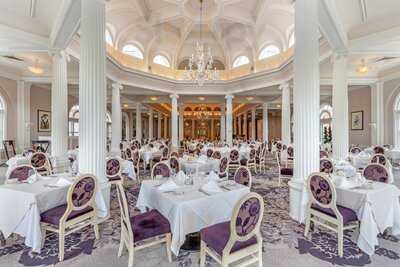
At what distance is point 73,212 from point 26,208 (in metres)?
0.61

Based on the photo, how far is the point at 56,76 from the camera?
702 centimetres

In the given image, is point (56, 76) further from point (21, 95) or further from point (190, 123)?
point (190, 123)

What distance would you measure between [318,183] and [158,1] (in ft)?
34.8

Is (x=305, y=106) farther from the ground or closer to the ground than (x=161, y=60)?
closer to the ground

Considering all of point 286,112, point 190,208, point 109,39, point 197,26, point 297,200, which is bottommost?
point 297,200

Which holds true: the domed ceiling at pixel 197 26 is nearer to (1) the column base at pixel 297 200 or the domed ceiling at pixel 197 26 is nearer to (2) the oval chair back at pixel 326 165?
(2) the oval chair back at pixel 326 165

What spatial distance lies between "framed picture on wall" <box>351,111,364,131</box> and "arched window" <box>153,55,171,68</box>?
12.0 m

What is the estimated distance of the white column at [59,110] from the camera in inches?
271

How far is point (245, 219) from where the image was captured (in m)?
2.31

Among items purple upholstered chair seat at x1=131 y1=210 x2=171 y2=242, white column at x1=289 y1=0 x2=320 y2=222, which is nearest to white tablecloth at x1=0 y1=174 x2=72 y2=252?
purple upholstered chair seat at x1=131 y1=210 x2=171 y2=242

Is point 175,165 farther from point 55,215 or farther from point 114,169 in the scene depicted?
point 55,215

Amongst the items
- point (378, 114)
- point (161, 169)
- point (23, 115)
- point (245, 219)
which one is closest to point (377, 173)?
point (245, 219)

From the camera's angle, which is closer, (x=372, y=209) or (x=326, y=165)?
(x=372, y=209)

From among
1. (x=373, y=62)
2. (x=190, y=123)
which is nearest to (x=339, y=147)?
(x=373, y=62)
